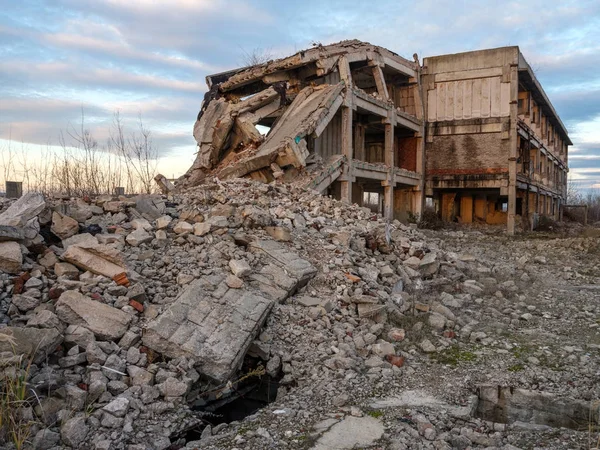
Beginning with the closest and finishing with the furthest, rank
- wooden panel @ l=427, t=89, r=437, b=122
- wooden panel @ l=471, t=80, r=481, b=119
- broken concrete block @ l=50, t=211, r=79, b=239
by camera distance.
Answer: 1. broken concrete block @ l=50, t=211, r=79, b=239
2. wooden panel @ l=471, t=80, r=481, b=119
3. wooden panel @ l=427, t=89, r=437, b=122

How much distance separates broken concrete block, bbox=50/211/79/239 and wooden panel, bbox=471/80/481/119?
46.3ft

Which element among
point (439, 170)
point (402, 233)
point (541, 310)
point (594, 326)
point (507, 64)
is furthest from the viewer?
point (439, 170)

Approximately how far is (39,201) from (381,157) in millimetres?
14454

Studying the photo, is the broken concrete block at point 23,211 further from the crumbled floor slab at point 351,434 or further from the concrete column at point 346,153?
the concrete column at point 346,153

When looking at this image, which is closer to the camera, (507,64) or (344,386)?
(344,386)

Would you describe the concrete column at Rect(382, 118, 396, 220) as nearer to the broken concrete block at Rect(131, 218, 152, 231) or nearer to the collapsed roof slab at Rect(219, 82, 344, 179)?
the collapsed roof slab at Rect(219, 82, 344, 179)

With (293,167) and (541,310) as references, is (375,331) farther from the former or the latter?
(293,167)

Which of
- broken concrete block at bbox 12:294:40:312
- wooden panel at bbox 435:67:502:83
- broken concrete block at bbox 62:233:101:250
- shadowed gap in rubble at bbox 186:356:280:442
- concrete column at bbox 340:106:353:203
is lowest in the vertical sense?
shadowed gap in rubble at bbox 186:356:280:442

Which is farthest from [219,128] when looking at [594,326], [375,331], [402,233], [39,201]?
[594,326]

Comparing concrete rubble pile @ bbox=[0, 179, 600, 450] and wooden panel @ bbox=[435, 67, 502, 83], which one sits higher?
wooden panel @ bbox=[435, 67, 502, 83]

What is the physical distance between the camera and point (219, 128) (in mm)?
11938

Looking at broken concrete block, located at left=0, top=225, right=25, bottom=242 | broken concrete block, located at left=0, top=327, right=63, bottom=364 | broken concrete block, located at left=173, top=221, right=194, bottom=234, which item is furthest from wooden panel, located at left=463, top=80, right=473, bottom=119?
broken concrete block, located at left=0, top=327, right=63, bottom=364

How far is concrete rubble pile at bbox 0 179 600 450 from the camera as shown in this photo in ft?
10.0

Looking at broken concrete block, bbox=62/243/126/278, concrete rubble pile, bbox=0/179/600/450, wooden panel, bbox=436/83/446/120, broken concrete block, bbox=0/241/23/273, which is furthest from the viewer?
wooden panel, bbox=436/83/446/120
